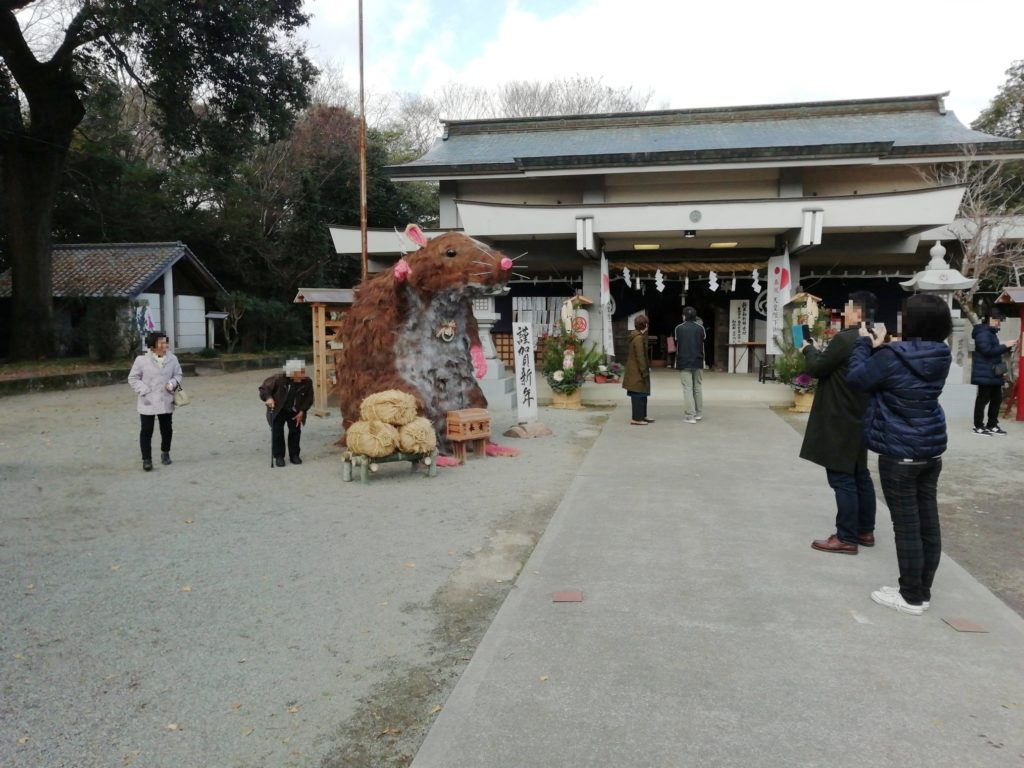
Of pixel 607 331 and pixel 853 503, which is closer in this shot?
pixel 853 503

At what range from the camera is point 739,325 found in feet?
64.7

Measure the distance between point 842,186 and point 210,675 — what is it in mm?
19614

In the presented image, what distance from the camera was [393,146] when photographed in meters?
33.7

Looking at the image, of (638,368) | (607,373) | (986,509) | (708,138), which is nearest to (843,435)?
(986,509)

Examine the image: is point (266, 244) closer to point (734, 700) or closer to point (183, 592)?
point (183, 592)

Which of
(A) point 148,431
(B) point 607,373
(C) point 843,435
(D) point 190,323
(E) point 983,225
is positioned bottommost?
(A) point 148,431

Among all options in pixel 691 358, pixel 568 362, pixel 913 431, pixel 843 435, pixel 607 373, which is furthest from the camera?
pixel 607 373

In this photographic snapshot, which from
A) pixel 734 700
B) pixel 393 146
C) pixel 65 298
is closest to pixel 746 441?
pixel 734 700

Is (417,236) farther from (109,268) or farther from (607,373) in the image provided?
(109,268)

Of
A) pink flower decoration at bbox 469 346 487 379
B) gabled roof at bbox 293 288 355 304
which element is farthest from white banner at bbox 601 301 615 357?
pink flower decoration at bbox 469 346 487 379

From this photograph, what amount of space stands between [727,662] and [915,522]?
1.36 m

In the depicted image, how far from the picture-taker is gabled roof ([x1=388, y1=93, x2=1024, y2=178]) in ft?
55.7

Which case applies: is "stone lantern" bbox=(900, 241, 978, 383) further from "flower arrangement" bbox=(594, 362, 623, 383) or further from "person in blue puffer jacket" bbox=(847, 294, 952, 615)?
"person in blue puffer jacket" bbox=(847, 294, 952, 615)

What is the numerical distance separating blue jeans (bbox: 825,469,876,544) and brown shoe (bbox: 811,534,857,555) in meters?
0.04
